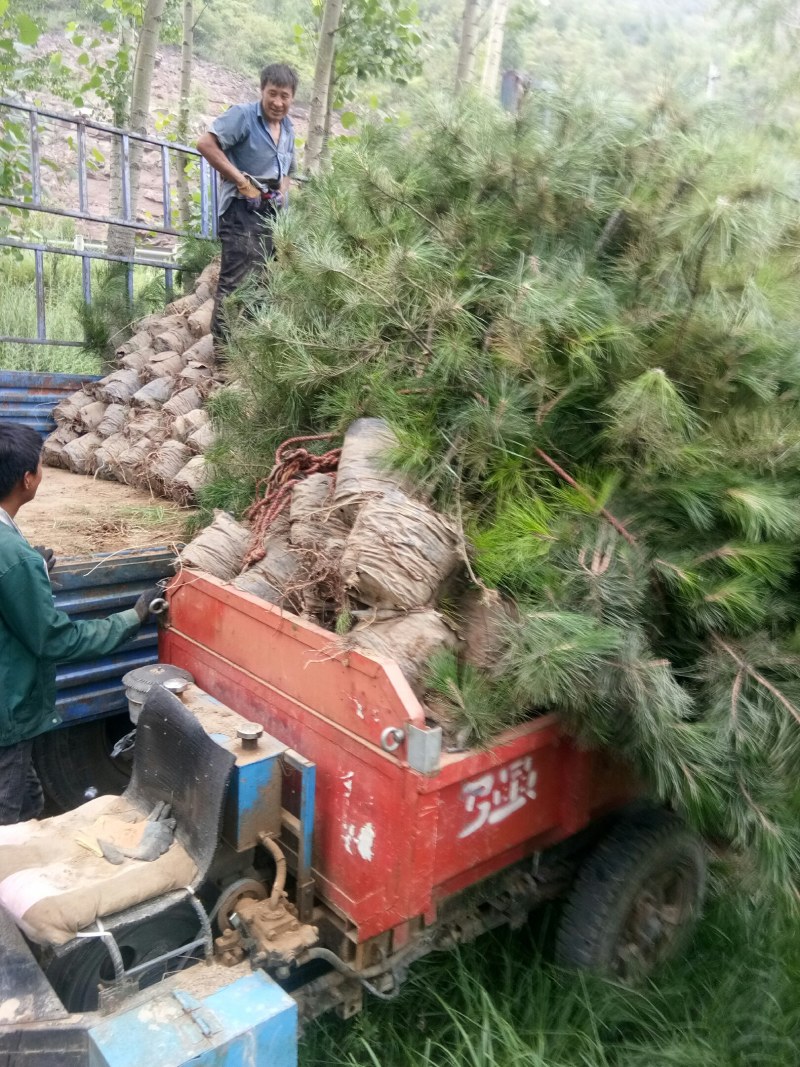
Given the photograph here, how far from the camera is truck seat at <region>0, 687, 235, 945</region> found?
5.70ft

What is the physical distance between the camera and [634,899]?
2549mm

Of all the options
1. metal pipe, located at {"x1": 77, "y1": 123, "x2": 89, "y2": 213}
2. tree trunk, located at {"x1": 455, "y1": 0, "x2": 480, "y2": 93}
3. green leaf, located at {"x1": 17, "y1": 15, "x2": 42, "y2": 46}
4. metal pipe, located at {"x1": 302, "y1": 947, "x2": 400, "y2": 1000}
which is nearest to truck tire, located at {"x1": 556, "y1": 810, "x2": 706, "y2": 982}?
metal pipe, located at {"x1": 302, "y1": 947, "x2": 400, "y2": 1000}

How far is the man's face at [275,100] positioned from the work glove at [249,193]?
46cm

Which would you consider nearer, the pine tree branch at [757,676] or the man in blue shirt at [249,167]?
the pine tree branch at [757,676]

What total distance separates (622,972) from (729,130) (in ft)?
9.04

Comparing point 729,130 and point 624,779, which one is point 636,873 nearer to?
point 624,779

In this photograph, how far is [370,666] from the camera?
1928 mm

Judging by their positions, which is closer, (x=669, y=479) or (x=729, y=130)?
(x=669, y=479)

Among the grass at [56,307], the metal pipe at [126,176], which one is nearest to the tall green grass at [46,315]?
the grass at [56,307]

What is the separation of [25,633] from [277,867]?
1.07 m

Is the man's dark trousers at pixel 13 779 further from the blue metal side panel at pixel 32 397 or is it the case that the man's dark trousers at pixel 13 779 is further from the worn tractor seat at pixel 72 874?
the blue metal side panel at pixel 32 397

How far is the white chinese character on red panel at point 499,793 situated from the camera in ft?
6.55

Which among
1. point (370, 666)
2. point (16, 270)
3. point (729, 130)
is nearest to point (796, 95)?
point (729, 130)

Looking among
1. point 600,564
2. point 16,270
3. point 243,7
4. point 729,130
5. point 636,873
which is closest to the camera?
point 600,564
